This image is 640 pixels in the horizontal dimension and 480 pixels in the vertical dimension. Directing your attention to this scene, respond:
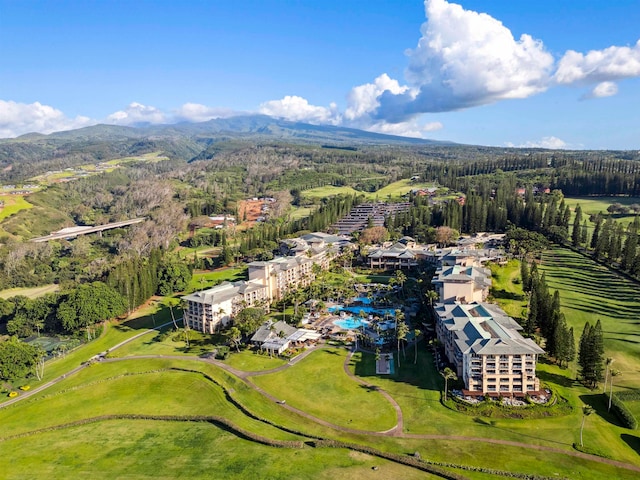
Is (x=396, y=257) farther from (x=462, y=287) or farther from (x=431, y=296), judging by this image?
(x=462, y=287)

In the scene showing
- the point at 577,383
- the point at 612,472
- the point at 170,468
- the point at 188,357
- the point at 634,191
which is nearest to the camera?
the point at 612,472

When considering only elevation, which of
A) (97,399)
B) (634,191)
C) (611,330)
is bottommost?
(97,399)

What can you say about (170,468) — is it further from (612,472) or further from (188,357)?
(612,472)

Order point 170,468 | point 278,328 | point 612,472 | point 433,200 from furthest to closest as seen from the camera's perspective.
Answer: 1. point 433,200
2. point 278,328
3. point 170,468
4. point 612,472

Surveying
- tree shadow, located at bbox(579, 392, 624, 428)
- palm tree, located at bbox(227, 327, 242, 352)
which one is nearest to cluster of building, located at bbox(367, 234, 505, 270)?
tree shadow, located at bbox(579, 392, 624, 428)

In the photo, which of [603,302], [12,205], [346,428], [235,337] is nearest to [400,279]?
[235,337]

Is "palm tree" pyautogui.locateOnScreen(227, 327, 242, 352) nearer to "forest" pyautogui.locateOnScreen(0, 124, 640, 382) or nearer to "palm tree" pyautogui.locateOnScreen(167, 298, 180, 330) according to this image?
"palm tree" pyautogui.locateOnScreen(167, 298, 180, 330)

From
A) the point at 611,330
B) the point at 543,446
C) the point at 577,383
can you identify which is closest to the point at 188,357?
the point at 543,446
